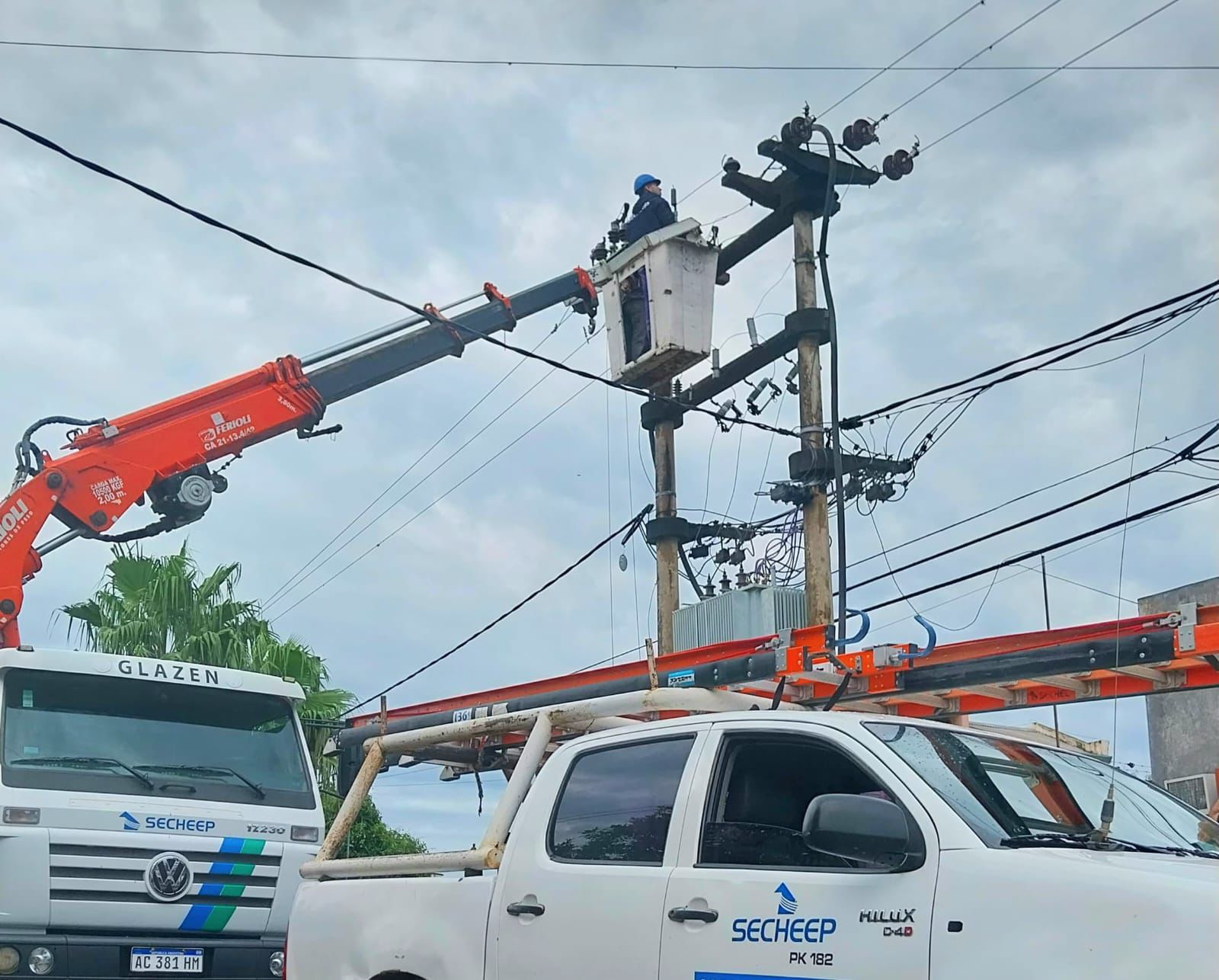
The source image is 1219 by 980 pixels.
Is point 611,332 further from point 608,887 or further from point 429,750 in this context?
point 608,887

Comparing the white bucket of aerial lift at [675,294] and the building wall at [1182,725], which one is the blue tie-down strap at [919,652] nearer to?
the white bucket of aerial lift at [675,294]

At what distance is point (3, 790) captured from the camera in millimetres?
7844

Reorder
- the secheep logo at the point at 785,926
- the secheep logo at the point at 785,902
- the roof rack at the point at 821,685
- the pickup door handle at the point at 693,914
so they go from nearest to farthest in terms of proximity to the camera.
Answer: the secheep logo at the point at 785,926 < the secheep logo at the point at 785,902 < the pickup door handle at the point at 693,914 < the roof rack at the point at 821,685

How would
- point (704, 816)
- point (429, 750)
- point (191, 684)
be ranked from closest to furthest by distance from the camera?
point (704, 816) < point (429, 750) < point (191, 684)

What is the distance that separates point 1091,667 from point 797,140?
9603 mm

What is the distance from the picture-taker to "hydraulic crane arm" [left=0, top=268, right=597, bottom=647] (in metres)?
13.3

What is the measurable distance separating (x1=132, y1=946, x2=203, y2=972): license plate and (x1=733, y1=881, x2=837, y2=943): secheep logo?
466 centimetres

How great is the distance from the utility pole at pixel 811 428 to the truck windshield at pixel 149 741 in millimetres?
5925

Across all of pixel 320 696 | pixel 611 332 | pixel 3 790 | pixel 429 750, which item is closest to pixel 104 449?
pixel 320 696

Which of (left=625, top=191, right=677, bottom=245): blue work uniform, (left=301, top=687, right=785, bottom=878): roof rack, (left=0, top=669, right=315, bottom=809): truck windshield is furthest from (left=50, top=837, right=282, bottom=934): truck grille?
(left=625, top=191, right=677, bottom=245): blue work uniform

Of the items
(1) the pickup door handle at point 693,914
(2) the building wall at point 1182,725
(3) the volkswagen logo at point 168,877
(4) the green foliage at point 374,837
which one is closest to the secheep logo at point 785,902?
(1) the pickup door handle at point 693,914

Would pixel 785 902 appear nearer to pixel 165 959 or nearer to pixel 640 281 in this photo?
pixel 165 959

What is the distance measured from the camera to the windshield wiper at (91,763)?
26.8ft

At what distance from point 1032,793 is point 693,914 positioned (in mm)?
1212
